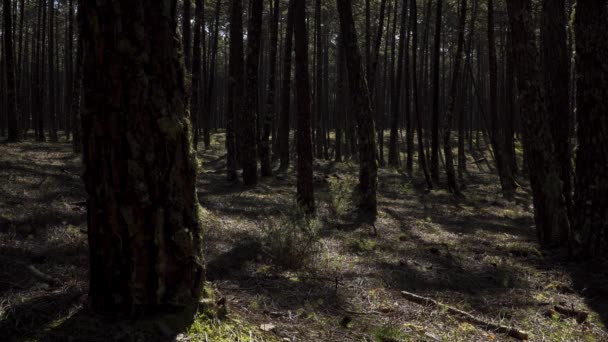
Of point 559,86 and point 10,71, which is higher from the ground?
point 10,71

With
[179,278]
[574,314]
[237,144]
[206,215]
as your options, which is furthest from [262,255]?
[237,144]

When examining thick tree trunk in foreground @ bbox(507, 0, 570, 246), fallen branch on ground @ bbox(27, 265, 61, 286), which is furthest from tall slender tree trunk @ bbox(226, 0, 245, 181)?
fallen branch on ground @ bbox(27, 265, 61, 286)

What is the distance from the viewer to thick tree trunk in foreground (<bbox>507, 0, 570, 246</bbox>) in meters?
7.33

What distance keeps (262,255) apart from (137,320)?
3132 millimetres

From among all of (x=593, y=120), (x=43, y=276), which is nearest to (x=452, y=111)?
(x=593, y=120)

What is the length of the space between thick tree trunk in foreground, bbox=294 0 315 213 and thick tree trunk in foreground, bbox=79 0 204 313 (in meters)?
6.20

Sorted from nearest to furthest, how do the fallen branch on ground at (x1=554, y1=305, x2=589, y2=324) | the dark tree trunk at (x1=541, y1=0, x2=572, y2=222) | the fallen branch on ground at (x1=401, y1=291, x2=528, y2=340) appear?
the fallen branch on ground at (x1=401, y1=291, x2=528, y2=340) → the fallen branch on ground at (x1=554, y1=305, x2=589, y2=324) → the dark tree trunk at (x1=541, y1=0, x2=572, y2=222)

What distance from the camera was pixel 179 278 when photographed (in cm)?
304

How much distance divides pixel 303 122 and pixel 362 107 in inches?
60.4

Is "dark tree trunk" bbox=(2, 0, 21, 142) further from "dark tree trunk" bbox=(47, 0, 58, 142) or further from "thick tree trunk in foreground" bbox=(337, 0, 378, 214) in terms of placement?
"thick tree trunk in foreground" bbox=(337, 0, 378, 214)

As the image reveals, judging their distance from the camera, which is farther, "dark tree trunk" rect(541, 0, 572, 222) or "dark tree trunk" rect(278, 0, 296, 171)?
"dark tree trunk" rect(278, 0, 296, 171)

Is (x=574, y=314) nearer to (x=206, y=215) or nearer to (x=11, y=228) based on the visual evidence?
(x=206, y=215)

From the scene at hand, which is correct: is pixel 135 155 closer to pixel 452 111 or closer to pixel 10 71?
pixel 452 111

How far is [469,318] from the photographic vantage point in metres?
4.46
